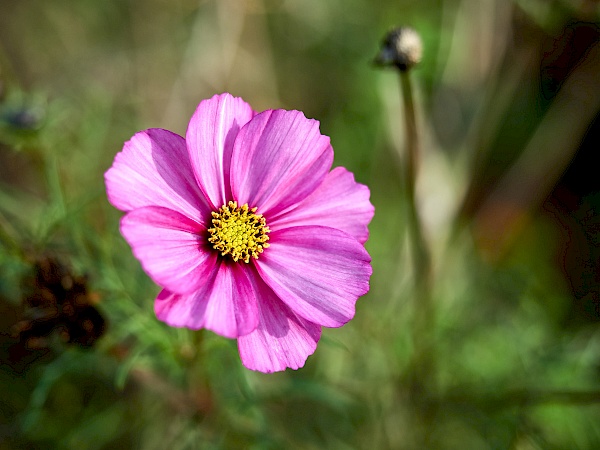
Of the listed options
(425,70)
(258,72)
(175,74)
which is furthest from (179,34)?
(425,70)

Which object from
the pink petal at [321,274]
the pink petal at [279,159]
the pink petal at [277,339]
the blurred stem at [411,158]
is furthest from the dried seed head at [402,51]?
the pink petal at [277,339]

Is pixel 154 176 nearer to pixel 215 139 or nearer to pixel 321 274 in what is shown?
pixel 215 139

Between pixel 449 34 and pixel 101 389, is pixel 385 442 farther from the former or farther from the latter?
pixel 449 34

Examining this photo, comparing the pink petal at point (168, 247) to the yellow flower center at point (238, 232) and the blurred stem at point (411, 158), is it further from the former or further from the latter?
the blurred stem at point (411, 158)

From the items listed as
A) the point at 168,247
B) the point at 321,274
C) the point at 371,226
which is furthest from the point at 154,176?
the point at 371,226

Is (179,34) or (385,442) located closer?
(385,442)

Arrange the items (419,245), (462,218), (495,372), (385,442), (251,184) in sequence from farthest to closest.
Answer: (462,218)
(495,372)
(385,442)
(419,245)
(251,184)
